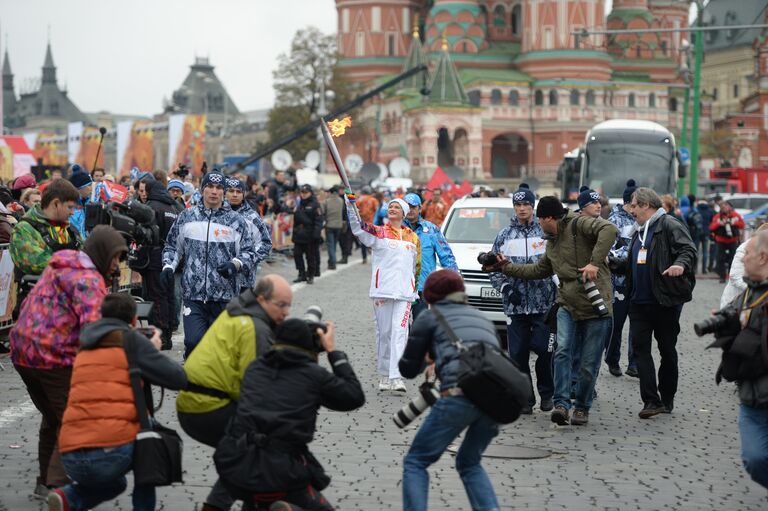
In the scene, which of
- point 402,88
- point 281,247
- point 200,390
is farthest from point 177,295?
point 402,88

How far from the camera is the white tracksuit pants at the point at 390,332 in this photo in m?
12.5

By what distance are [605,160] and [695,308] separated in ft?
41.7

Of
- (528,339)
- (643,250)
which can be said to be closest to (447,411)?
(528,339)

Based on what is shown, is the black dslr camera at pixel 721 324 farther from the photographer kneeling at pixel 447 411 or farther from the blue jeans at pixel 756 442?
the photographer kneeling at pixel 447 411

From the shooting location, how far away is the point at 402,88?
364ft

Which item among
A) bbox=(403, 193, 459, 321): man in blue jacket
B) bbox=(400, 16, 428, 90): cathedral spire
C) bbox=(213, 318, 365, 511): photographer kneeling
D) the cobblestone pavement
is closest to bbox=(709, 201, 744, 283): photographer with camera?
the cobblestone pavement

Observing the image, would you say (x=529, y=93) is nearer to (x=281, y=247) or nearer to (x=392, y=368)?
(x=281, y=247)

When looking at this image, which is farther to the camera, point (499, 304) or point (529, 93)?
point (529, 93)

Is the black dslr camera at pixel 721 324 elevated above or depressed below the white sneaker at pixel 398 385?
above

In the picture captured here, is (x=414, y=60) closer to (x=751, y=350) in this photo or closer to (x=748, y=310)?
(x=748, y=310)

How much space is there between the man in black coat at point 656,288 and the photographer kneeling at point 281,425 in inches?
206

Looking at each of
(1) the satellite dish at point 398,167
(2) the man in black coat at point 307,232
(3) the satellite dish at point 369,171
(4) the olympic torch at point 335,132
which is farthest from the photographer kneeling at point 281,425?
(1) the satellite dish at point 398,167

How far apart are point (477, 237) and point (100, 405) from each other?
38.3ft

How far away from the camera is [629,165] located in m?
35.1
